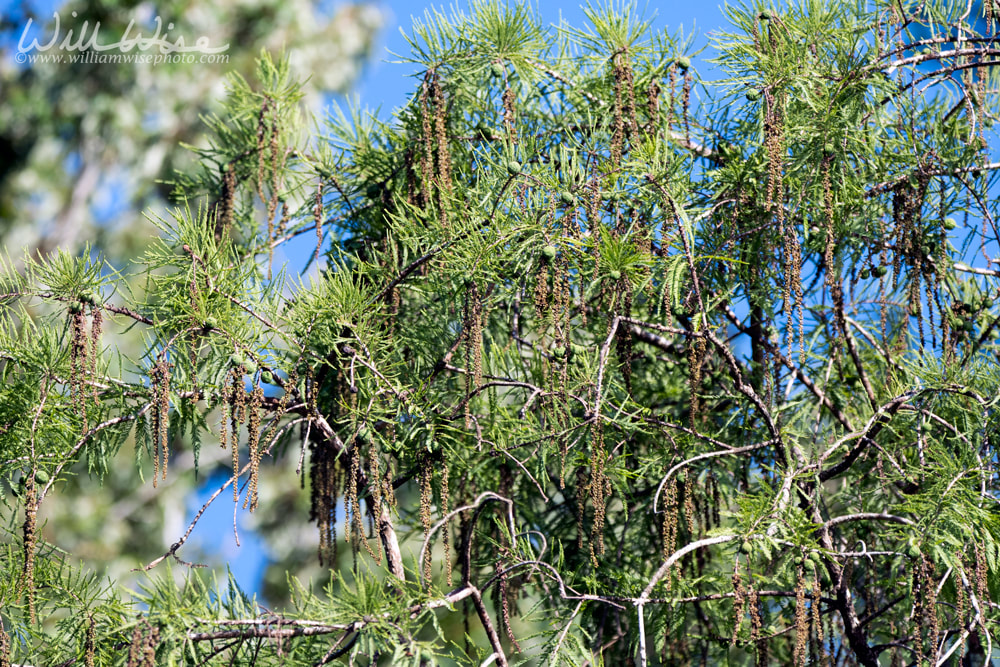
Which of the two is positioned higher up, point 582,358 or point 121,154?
point 121,154

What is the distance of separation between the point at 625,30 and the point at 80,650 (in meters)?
1.10

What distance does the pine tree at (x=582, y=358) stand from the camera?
124cm

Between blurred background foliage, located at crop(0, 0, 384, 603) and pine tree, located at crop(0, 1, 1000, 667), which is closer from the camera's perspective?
pine tree, located at crop(0, 1, 1000, 667)

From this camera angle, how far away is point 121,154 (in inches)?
216

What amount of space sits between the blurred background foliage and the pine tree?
3698mm

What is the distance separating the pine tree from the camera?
1.24 m

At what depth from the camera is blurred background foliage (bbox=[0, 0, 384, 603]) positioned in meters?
5.11

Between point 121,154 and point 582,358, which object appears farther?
point 121,154

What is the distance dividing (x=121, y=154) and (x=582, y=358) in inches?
186

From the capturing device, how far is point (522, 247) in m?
1.26

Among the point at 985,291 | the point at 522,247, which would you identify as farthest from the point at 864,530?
the point at 522,247

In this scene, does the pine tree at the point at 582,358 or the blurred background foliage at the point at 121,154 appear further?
the blurred background foliage at the point at 121,154

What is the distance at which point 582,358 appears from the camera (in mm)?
1349

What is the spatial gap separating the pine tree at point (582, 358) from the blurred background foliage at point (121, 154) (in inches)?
146
